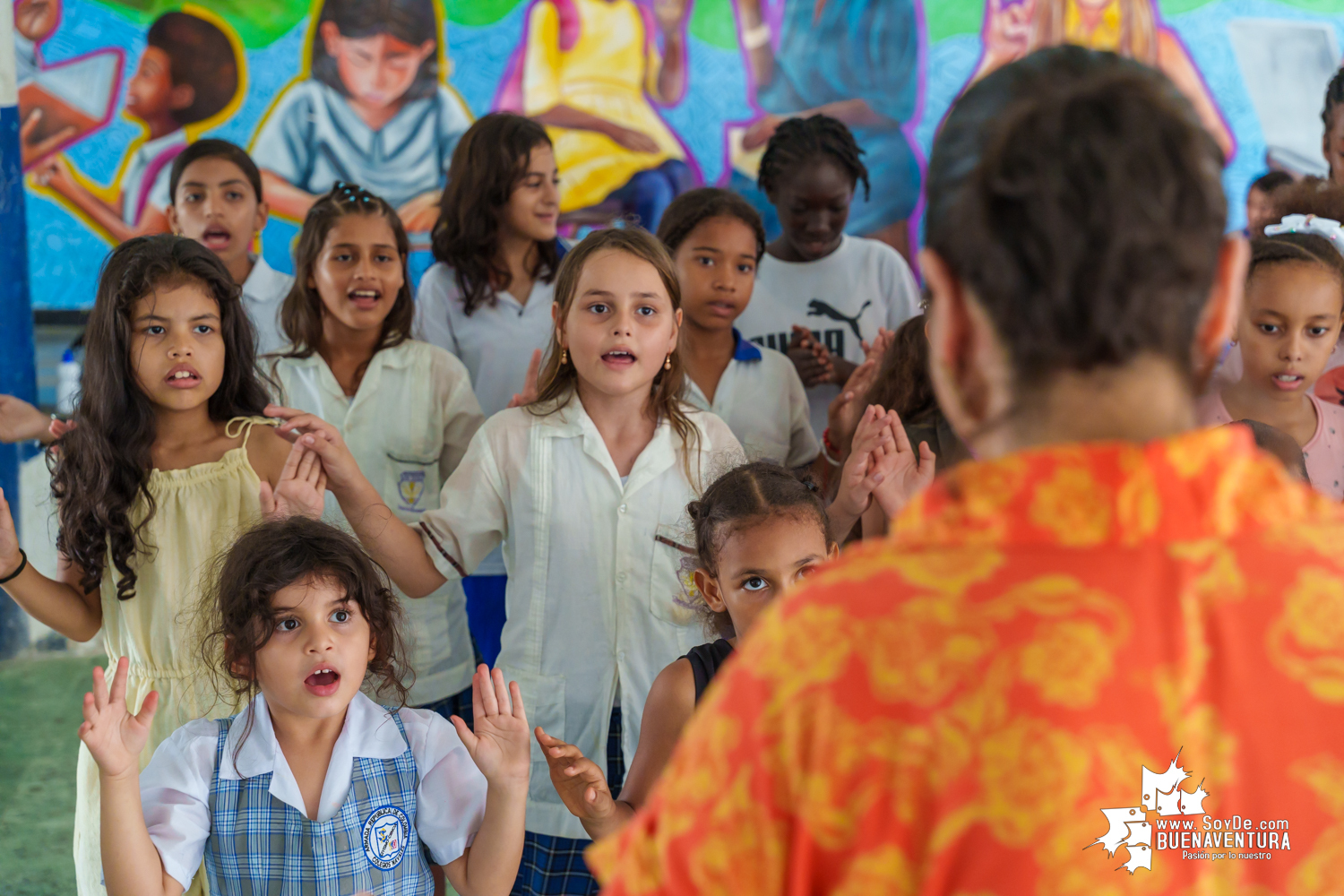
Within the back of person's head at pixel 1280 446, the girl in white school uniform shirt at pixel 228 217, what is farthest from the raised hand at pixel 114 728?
the back of person's head at pixel 1280 446

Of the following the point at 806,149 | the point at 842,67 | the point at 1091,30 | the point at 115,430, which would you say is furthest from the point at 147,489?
the point at 1091,30

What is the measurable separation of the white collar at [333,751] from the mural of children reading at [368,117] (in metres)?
2.65

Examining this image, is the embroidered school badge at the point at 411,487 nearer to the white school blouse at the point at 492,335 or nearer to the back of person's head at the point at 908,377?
the white school blouse at the point at 492,335

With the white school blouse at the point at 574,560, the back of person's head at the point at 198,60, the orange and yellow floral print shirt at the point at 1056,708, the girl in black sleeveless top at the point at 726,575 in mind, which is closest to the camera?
the orange and yellow floral print shirt at the point at 1056,708

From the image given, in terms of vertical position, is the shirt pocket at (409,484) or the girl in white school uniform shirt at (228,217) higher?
the girl in white school uniform shirt at (228,217)

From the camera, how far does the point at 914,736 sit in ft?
1.90

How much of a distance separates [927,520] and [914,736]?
0.12 m

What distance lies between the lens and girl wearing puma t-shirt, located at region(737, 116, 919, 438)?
123 inches

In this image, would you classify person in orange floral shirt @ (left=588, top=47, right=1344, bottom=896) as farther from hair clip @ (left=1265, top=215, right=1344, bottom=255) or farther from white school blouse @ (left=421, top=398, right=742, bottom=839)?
hair clip @ (left=1265, top=215, right=1344, bottom=255)

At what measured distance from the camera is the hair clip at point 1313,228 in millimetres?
2381

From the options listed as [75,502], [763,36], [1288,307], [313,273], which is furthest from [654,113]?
[75,502]

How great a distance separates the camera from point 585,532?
80.5 inches

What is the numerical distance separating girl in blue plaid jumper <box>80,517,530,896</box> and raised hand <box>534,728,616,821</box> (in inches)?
1.9

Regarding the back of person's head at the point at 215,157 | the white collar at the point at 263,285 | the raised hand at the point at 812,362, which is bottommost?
the raised hand at the point at 812,362
